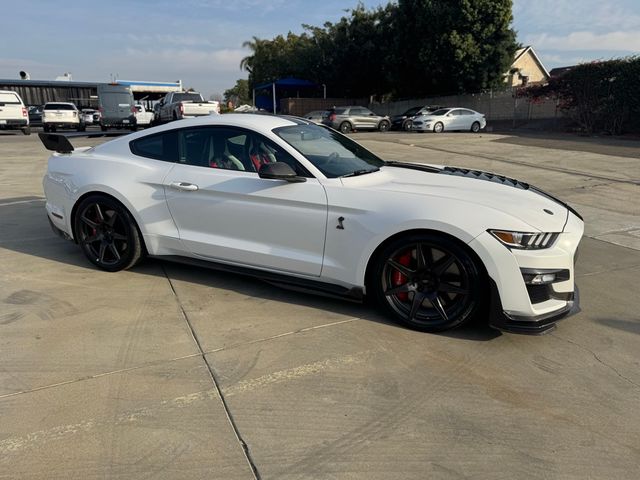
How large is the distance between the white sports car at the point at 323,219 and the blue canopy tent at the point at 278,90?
3772 cm

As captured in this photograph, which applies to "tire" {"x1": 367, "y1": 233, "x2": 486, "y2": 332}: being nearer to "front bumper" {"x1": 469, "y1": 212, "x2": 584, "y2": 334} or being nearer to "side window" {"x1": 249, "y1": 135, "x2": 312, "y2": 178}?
"front bumper" {"x1": 469, "y1": 212, "x2": 584, "y2": 334}

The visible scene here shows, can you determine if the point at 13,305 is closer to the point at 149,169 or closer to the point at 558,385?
the point at 149,169

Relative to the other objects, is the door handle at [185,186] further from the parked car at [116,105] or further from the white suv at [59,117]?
the white suv at [59,117]

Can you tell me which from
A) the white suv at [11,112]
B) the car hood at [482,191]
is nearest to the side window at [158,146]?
the car hood at [482,191]

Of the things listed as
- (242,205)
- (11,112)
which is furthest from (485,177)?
(11,112)

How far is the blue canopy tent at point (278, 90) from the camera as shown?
41969 millimetres

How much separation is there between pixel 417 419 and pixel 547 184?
27.8ft

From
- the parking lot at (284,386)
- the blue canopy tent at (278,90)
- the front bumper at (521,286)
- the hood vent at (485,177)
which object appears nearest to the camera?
the parking lot at (284,386)

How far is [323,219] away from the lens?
3688 mm

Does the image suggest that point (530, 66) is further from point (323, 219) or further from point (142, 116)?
point (323, 219)

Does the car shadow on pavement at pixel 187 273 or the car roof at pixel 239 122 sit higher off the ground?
the car roof at pixel 239 122

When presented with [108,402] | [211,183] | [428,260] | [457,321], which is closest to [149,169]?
[211,183]

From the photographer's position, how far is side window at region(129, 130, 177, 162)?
4445 mm

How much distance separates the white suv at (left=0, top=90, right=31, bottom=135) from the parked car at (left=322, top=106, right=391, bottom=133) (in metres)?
14.4
